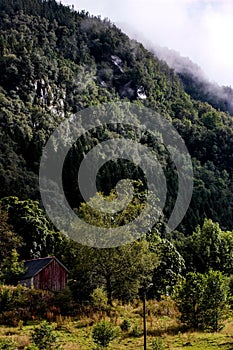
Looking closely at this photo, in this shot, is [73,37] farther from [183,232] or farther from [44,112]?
[183,232]

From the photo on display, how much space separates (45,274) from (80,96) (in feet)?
319

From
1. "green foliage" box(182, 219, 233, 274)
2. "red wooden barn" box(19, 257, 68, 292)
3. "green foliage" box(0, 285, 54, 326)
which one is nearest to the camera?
"green foliage" box(0, 285, 54, 326)

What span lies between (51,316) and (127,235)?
695cm

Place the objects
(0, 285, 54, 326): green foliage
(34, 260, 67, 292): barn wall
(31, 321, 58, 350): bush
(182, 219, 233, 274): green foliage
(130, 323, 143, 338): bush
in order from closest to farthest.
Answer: (31, 321, 58, 350): bush
(130, 323, 143, 338): bush
(0, 285, 54, 326): green foliage
(34, 260, 67, 292): barn wall
(182, 219, 233, 274): green foliage

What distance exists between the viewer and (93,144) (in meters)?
112

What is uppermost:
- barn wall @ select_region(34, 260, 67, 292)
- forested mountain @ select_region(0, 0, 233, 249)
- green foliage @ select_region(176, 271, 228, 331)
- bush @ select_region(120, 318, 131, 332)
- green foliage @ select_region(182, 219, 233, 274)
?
forested mountain @ select_region(0, 0, 233, 249)

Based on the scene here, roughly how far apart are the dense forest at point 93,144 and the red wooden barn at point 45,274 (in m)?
1.04

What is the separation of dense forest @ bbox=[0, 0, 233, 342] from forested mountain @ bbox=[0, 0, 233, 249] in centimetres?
32

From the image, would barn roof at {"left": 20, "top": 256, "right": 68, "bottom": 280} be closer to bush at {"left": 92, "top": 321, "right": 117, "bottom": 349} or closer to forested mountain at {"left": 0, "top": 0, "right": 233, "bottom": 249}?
forested mountain at {"left": 0, "top": 0, "right": 233, "bottom": 249}

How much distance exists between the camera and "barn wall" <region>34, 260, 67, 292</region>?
42.6 metres

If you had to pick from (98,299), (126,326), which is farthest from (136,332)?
(98,299)

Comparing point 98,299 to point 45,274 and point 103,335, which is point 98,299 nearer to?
point 103,335

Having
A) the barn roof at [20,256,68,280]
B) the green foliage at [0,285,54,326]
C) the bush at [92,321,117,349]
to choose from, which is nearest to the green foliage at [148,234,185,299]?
the barn roof at [20,256,68,280]

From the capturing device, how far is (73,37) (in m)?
172
